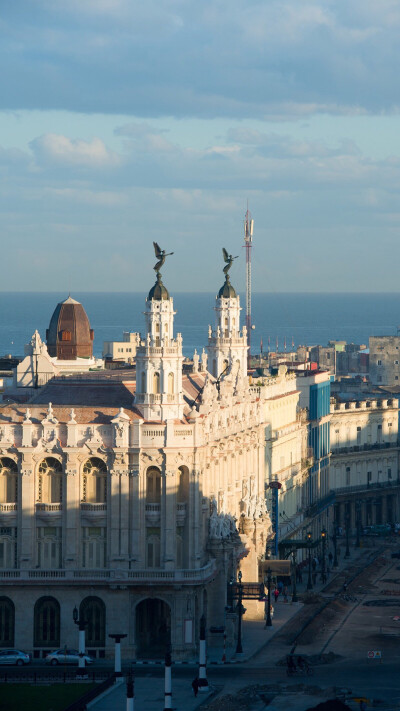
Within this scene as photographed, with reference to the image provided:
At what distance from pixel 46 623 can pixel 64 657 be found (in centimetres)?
337

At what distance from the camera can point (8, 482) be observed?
126 meters

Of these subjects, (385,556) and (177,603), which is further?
(385,556)

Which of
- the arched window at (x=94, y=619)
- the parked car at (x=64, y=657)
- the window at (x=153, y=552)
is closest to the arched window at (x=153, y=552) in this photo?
the window at (x=153, y=552)

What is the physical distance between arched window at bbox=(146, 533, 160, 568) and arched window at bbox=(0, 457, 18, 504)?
9096mm

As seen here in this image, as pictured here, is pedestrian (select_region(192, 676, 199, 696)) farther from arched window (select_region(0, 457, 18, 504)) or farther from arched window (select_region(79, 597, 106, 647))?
arched window (select_region(0, 457, 18, 504))

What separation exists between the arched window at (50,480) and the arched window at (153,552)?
21.2 feet

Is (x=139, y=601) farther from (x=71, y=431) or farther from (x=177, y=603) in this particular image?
(x=71, y=431)

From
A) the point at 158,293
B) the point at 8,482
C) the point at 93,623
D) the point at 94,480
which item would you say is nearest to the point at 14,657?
the point at 93,623

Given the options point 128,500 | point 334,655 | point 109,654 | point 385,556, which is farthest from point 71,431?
point 385,556

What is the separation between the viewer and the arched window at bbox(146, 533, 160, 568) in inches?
4906

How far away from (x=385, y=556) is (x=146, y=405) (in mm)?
56640

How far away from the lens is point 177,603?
407 ft

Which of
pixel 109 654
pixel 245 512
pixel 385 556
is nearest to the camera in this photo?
pixel 109 654

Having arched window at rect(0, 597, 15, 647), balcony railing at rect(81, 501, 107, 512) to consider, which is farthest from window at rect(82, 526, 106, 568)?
arched window at rect(0, 597, 15, 647)
